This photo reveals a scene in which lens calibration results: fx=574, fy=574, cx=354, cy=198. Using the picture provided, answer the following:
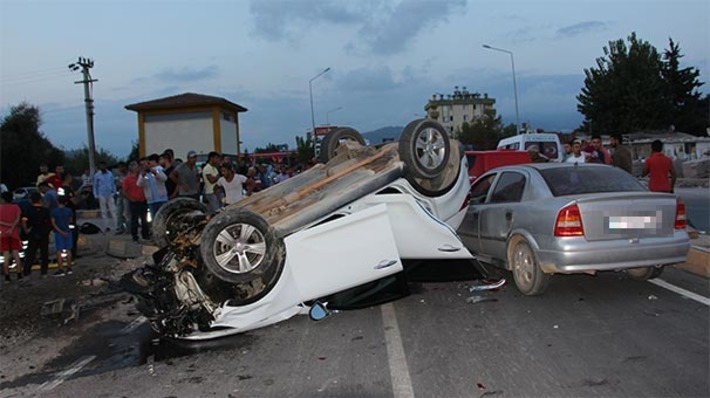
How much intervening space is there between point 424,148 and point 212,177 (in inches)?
218

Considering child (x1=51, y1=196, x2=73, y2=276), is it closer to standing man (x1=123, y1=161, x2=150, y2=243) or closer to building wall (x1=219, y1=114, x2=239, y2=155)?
standing man (x1=123, y1=161, x2=150, y2=243)

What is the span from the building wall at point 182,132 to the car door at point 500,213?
66.2ft

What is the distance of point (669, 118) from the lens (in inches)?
1987

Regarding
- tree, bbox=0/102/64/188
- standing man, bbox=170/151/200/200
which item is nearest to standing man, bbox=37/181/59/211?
standing man, bbox=170/151/200/200

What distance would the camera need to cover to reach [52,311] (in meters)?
6.18

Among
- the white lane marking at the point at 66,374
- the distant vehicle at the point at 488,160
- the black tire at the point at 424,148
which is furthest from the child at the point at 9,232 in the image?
the distant vehicle at the point at 488,160

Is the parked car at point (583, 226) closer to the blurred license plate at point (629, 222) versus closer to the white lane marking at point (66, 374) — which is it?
the blurred license plate at point (629, 222)

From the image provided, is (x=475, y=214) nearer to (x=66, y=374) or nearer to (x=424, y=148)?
(x=424, y=148)

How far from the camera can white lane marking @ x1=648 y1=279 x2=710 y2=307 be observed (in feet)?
19.2

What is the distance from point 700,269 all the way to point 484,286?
279 cm

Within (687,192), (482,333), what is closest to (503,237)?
(482,333)

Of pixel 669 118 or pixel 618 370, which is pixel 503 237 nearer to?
pixel 618 370

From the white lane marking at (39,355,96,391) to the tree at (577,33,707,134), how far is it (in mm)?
52647

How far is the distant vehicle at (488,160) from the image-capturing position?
13.3m
